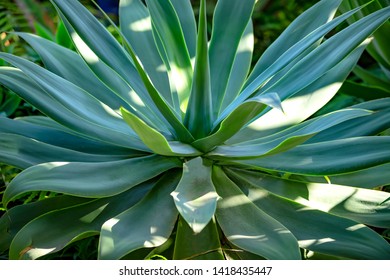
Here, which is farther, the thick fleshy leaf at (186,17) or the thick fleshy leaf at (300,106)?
the thick fleshy leaf at (186,17)

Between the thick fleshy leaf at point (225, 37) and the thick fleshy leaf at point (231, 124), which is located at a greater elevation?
the thick fleshy leaf at point (225, 37)

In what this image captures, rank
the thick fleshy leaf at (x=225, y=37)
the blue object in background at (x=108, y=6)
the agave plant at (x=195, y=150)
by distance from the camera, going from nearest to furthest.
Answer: the agave plant at (x=195, y=150) < the thick fleshy leaf at (x=225, y=37) < the blue object in background at (x=108, y=6)

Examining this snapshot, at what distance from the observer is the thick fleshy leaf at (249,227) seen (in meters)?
0.90

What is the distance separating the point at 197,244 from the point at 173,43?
1.31 ft

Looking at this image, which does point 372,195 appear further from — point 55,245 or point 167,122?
point 55,245

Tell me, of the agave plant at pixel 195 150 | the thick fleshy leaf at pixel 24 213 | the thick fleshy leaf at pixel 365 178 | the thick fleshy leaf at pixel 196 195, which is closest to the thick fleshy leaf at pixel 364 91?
the agave plant at pixel 195 150

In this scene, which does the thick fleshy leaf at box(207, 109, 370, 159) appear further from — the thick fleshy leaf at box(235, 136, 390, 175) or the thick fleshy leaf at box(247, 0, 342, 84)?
the thick fleshy leaf at box(247, 0, 342, 84)

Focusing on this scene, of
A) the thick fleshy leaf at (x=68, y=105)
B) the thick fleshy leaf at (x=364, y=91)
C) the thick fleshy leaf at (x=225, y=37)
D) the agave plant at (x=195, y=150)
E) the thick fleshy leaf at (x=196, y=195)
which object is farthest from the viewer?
the thick fleshy leaf at (x=364, y=91)

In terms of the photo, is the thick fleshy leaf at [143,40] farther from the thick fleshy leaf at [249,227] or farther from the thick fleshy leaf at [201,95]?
the thick fleshy leaf at [249,227]

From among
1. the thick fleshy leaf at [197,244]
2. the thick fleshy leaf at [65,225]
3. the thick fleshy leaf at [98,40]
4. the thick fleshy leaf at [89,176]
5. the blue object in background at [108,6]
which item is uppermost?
the blue object in background at [108,6]

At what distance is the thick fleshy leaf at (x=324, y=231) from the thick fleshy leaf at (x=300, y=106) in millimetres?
156

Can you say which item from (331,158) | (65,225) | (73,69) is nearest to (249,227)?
(331,158)

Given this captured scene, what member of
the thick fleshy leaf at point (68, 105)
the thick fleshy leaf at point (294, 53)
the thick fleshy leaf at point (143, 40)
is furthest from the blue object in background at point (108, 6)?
the thick fleshy leaf at point (294, 53)
